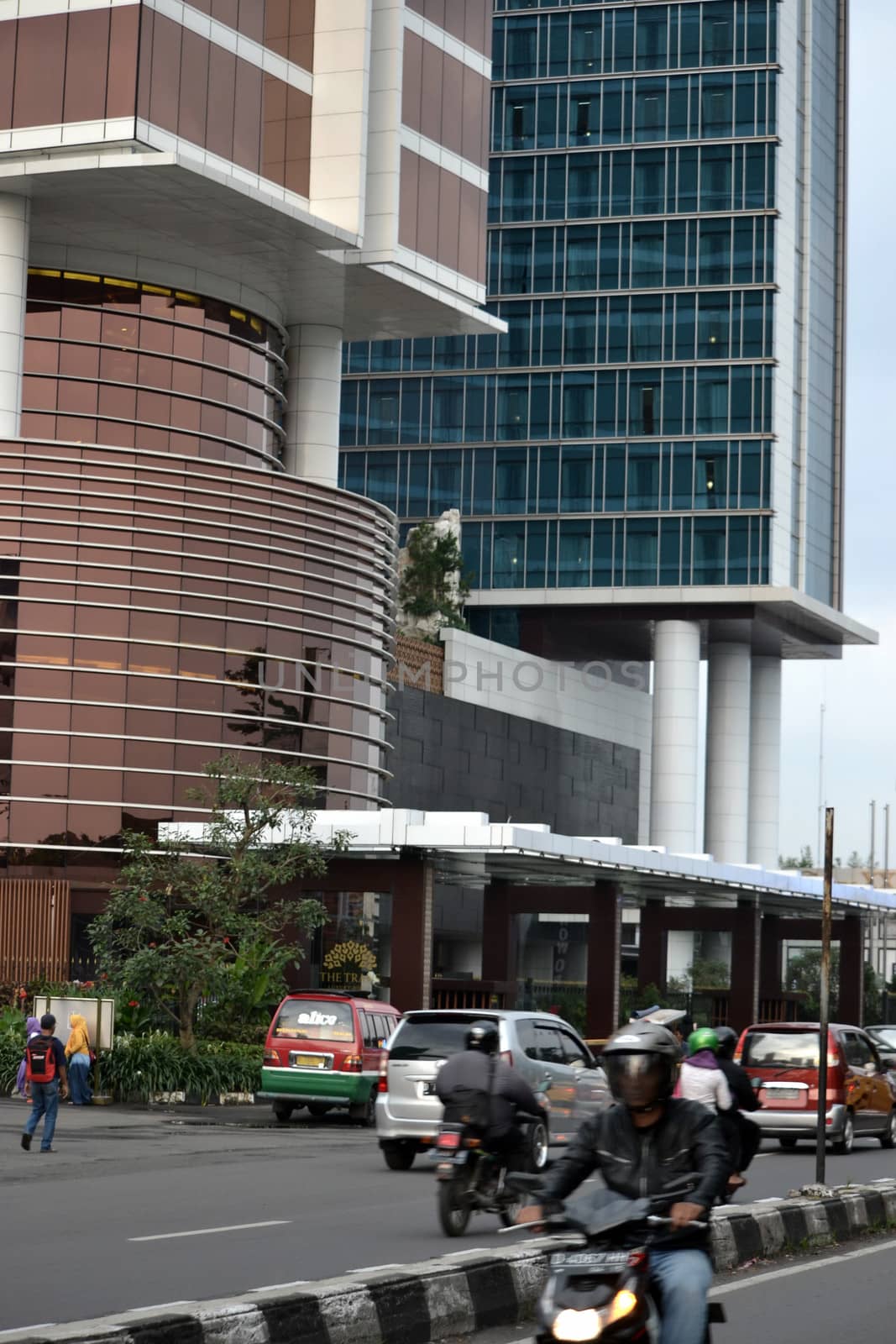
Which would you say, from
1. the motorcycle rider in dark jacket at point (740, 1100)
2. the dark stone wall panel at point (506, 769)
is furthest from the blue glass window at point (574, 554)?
the motorcycle rider in dark jacket at point (740, 1100)

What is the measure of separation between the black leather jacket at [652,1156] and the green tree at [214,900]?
26.7 m

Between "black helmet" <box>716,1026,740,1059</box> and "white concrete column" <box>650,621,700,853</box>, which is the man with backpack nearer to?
"black helmet" <box>716,1026,740,1059</box>

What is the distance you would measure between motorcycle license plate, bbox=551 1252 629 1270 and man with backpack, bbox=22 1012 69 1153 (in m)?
16.7

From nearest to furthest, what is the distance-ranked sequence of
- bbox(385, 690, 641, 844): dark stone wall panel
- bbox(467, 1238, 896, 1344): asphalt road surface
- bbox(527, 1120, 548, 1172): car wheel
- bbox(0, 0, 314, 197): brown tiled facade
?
bbox(467, 1238, 896, 1344): asphalt road surface → bbox(527, 1120, 548, 1172): car wheel → bbox(0, 0, 314, 197): brown tiled facade → bbox(385, 690, 641, 844): dark stone wall panel

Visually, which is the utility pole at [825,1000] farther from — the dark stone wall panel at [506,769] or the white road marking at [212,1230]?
the dark stone wall panel at [506,769]

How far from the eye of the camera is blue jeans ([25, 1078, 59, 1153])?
75.2 feet

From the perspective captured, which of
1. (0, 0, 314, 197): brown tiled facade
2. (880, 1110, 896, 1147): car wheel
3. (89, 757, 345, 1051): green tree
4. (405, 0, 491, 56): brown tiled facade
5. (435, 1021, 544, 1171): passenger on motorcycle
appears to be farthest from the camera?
(405, 0, 491, 56): brown tiled facade

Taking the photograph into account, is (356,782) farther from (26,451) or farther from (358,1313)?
(358,1313)

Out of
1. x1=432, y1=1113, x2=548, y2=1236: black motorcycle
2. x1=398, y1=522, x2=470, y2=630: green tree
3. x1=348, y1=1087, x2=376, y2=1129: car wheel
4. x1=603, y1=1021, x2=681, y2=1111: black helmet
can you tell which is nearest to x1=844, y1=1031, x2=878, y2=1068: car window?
x1=348, y1=1087, x2=376, y2=1129: car wheel

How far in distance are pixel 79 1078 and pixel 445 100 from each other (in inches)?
1254

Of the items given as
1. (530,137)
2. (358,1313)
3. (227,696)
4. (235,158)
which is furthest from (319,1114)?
(530,137)

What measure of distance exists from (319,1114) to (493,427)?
6218cm

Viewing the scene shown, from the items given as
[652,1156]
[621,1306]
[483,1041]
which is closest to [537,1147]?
[483,1041]

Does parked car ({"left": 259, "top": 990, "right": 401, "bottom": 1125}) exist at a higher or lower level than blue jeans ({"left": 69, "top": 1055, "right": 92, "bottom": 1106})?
higher
